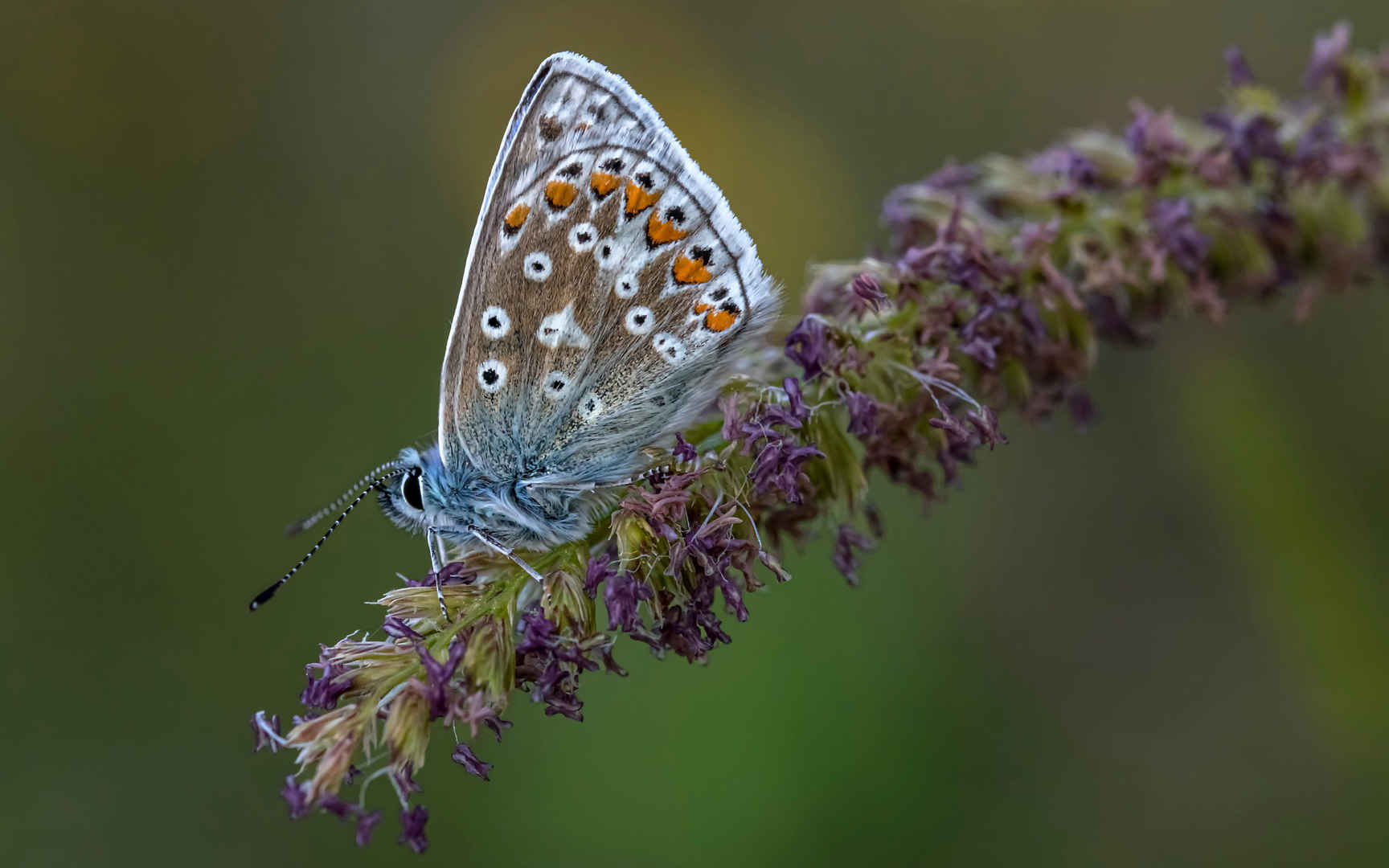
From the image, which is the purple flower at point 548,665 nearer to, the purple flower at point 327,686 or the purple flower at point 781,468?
the purple flower at point 327,686

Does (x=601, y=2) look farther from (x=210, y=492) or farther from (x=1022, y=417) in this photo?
(x=1022, y=417)

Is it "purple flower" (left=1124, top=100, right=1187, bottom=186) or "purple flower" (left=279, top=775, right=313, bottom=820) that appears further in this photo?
"purple flower" (left=1124, top=100, right=1187, bottom=186)

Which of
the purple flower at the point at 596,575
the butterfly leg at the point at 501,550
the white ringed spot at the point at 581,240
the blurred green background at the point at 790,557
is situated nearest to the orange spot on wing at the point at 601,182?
the white ringed spot at the point at 581,240

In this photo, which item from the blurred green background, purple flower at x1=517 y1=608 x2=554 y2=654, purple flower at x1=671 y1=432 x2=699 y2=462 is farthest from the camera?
the blurred green background

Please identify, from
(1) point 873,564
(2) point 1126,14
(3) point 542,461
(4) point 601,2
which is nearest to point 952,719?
(1) point 873,564

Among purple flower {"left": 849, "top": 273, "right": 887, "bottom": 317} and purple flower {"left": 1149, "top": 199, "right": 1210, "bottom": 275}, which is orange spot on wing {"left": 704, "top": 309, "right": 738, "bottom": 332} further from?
purple flower {"left": 1149, "top": 199, "right": 1210, "bottom": 275}

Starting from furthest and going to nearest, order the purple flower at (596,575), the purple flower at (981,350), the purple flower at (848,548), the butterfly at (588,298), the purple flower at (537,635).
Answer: the butterfly at (588,298)
the purple flower at (848,548)
the purple flower at (981,350)
the purple flower at (596,575)
the purple flower at (537,635)

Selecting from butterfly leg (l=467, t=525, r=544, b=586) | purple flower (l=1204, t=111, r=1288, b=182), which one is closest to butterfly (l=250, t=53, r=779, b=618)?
butterfly leg (l=467, t=525, r=544, b=586)
